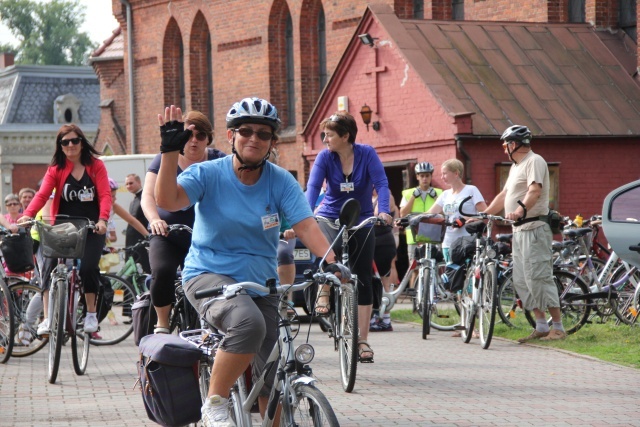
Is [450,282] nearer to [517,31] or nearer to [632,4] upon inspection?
[517,31]

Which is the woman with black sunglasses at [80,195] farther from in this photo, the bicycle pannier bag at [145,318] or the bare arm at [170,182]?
the bare arm at [170,182]

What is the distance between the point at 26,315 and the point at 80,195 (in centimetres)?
164

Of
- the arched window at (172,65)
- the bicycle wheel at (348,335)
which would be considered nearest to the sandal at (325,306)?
A: the bicycle wheel at (348,335)

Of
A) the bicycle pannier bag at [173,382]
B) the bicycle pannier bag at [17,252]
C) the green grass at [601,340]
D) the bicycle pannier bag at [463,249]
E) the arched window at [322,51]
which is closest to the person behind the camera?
the bicycle pannier bag at [173,382]

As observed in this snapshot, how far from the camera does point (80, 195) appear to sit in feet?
35.9

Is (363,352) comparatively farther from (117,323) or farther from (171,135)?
(117,323)

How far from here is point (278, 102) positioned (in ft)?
110

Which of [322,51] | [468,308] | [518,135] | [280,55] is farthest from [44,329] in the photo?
[280,55]

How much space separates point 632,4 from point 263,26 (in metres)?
11.5

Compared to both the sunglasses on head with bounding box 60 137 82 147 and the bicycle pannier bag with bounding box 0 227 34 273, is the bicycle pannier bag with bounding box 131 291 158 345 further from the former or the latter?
the bicycle pannier bag with bounding box 0 227 34 273

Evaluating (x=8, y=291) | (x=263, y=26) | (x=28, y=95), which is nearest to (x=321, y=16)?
(x=263, y=26)

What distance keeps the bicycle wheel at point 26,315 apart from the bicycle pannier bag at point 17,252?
194 mm

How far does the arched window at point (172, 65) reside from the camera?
38.1 m

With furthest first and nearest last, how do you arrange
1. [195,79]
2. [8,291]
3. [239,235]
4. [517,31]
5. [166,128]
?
[195,79] → [517,31] → [8,291] → [239,235] → [166,128]
